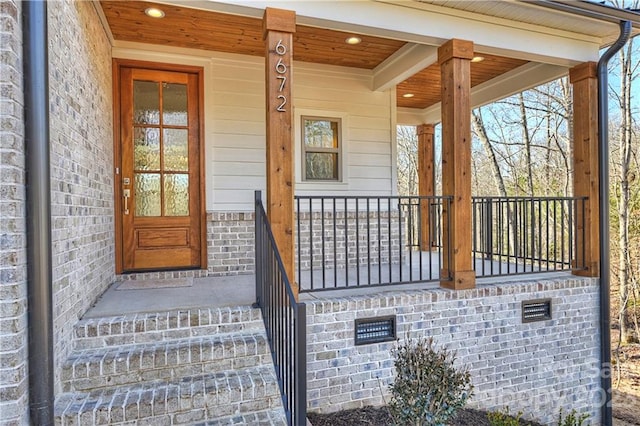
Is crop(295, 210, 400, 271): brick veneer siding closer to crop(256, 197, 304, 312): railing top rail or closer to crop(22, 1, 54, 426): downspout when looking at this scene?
crop(256, 197, 304, 312): railing top rail

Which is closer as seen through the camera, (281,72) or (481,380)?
(281,72)

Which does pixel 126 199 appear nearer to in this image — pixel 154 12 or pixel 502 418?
pixel 154 12

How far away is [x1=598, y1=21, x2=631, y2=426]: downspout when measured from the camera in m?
4.04

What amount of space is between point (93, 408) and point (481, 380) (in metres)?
3.19

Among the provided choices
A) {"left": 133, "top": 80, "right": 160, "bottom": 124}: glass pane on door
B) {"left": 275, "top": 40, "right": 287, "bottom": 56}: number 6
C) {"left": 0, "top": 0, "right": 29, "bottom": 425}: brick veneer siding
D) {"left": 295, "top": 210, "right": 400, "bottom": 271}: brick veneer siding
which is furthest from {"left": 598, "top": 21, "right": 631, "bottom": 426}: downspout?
{"left": 0, "top": 0, "right": 29, "bottom": 425}: brick veneer siding

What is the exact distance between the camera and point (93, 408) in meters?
2.12

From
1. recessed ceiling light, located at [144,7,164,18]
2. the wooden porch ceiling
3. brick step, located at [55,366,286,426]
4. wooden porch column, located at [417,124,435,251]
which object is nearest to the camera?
brick step, located at [55,366,286,426]

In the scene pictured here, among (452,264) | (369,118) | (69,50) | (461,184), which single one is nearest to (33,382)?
(69,50)

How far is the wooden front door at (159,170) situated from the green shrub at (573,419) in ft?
13.4

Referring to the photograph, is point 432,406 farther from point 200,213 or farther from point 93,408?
point 200,213

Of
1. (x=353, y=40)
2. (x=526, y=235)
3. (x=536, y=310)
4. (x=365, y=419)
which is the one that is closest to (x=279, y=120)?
(x=353, y=40)

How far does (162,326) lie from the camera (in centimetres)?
271

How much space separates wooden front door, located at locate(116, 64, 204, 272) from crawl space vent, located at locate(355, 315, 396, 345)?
6.96 ft

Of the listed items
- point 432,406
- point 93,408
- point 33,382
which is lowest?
point 432,406
